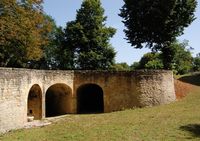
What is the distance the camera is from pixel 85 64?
3350cm

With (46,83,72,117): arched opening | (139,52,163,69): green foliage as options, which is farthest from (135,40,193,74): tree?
(46,83,72,117): arched opening

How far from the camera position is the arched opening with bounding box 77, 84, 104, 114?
79.8 feet

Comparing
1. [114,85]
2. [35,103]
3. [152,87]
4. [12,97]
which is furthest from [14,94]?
[152,87]

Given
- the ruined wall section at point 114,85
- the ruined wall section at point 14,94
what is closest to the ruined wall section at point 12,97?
the ruined wall section at point 14,94

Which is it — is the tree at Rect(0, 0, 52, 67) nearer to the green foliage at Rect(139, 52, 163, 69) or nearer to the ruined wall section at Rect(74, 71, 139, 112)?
the ruined wall section at Rect(74, 71, 139, 112)

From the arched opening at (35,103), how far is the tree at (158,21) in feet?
38.2

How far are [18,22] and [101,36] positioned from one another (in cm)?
911

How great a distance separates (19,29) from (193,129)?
1787 cm

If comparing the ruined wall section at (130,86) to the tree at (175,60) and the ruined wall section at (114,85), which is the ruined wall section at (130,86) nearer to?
the ruined wall section at (114,85)

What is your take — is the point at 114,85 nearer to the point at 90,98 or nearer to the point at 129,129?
the point at 90,98

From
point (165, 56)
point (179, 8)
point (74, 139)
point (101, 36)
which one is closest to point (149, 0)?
point (179, 8)

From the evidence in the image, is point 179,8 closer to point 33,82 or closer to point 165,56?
point 165,56

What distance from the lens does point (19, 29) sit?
27.9 m

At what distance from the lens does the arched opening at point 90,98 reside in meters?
24.3
